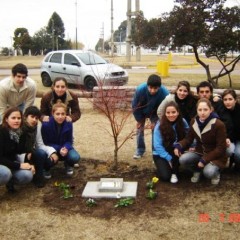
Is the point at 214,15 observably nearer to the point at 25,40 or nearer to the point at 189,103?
the point at 189,103

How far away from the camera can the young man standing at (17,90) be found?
478 cm

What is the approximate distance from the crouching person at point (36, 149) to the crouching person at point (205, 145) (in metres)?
1.57

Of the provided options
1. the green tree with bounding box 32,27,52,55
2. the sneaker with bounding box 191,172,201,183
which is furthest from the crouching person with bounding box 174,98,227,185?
the green tree with bounding box 32,27,52,55

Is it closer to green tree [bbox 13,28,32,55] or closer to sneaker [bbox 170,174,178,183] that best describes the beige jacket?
sneaker [bbox 170,174,178,183]

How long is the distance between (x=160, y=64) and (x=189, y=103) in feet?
49.0

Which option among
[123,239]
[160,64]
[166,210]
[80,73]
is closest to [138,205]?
[166,210]

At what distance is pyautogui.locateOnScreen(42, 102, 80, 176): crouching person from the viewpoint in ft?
15.1

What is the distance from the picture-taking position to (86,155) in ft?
18.8

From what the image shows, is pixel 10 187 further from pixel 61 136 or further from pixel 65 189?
pixel 61 136

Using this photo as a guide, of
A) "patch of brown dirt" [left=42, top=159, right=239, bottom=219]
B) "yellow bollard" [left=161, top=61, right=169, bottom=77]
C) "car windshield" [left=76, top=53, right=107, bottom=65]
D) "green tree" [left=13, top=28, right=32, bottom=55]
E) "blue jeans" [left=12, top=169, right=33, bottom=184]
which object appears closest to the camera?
"patch of brown dirt" [left=42, top=159, right=239, bottom=219]

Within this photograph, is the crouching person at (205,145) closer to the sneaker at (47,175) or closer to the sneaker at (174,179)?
the sneaker at (174,179)

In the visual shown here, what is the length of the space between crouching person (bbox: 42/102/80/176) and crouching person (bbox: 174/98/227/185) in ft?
4.40

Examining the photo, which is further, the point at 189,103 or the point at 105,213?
the point at 189,103

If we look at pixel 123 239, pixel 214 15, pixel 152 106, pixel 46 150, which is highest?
pixel 214 15
